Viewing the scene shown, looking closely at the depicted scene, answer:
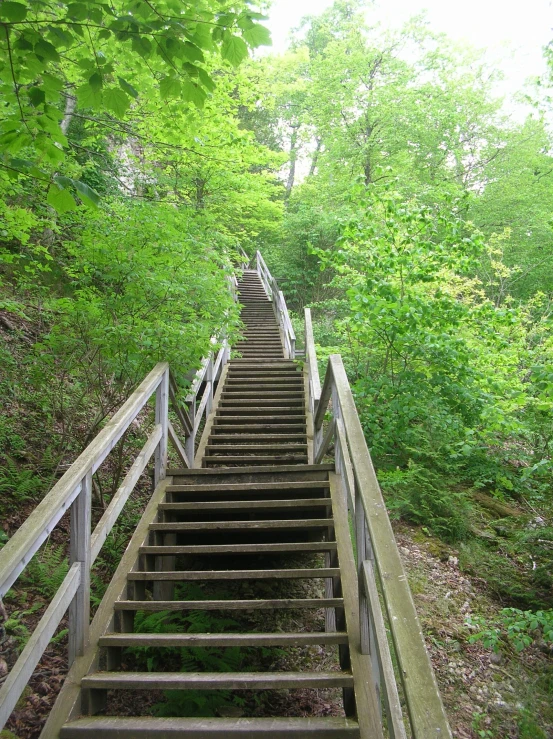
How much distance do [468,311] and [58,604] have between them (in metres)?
5.01

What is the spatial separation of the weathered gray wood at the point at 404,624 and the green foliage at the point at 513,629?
1.85 meters

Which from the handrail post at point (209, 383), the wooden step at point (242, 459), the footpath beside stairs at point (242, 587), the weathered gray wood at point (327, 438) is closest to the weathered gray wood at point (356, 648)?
the footpath beside stairs at point (242, 587)

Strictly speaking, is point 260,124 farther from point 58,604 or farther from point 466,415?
point 58,604

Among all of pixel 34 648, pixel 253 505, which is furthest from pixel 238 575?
pixel 34 648

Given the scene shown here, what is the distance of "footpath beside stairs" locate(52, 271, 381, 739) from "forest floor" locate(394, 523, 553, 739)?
31.8 inches

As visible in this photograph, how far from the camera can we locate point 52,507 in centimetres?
196

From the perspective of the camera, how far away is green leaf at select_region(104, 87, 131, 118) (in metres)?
2.15

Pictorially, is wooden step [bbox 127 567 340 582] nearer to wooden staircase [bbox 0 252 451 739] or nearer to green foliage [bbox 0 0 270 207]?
wooden staircase [bbox 0 252 451 739]

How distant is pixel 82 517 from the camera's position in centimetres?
230

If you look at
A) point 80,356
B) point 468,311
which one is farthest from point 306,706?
point 468,311

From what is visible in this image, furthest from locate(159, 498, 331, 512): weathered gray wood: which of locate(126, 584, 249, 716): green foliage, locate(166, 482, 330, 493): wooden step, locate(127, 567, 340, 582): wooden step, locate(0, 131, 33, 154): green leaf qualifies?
locate(0, 131, 33, 154): green leaf

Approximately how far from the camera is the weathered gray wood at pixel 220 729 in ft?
6.48

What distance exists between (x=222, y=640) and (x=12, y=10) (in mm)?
2931

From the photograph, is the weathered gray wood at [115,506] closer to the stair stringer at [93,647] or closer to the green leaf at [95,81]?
the stair stringer at [93,647]
